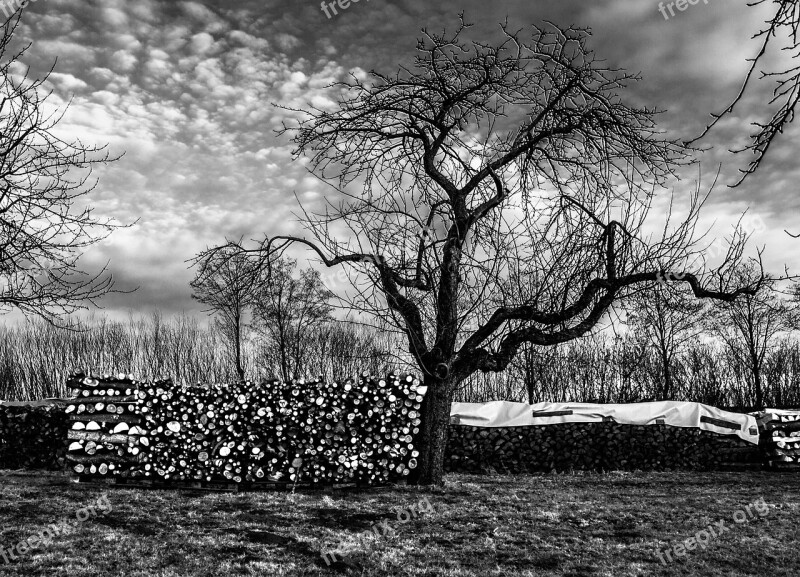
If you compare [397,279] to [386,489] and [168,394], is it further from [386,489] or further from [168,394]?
[168,394]

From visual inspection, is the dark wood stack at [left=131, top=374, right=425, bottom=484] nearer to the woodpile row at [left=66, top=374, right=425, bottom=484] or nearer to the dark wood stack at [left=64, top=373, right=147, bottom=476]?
the woodpile row at [left=66, top=374, right=425, bottom=484]

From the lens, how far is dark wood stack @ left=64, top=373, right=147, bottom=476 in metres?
11.2

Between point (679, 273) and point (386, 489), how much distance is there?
5.68m

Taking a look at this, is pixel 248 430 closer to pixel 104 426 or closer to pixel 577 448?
pixel 104 426

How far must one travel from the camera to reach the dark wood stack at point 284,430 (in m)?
10.6

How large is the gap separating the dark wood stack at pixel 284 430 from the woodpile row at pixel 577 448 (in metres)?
4.36

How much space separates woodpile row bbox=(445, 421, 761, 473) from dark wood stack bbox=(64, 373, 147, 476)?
7.02 metres

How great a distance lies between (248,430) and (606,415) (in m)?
8.49

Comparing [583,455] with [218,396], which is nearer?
[218,396]

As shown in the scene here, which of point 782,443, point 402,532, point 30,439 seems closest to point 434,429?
point 402,532

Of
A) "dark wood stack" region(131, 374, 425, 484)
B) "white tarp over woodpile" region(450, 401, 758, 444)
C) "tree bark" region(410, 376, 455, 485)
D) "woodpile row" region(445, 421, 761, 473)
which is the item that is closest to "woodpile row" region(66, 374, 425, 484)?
"dark wood stack" region(131, 374, 425, 484)

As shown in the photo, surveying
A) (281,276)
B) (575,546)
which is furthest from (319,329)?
(575,546)

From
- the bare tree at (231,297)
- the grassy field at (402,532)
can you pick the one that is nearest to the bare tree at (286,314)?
the bare tree at (231,297)

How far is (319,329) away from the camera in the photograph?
91.3 feet
